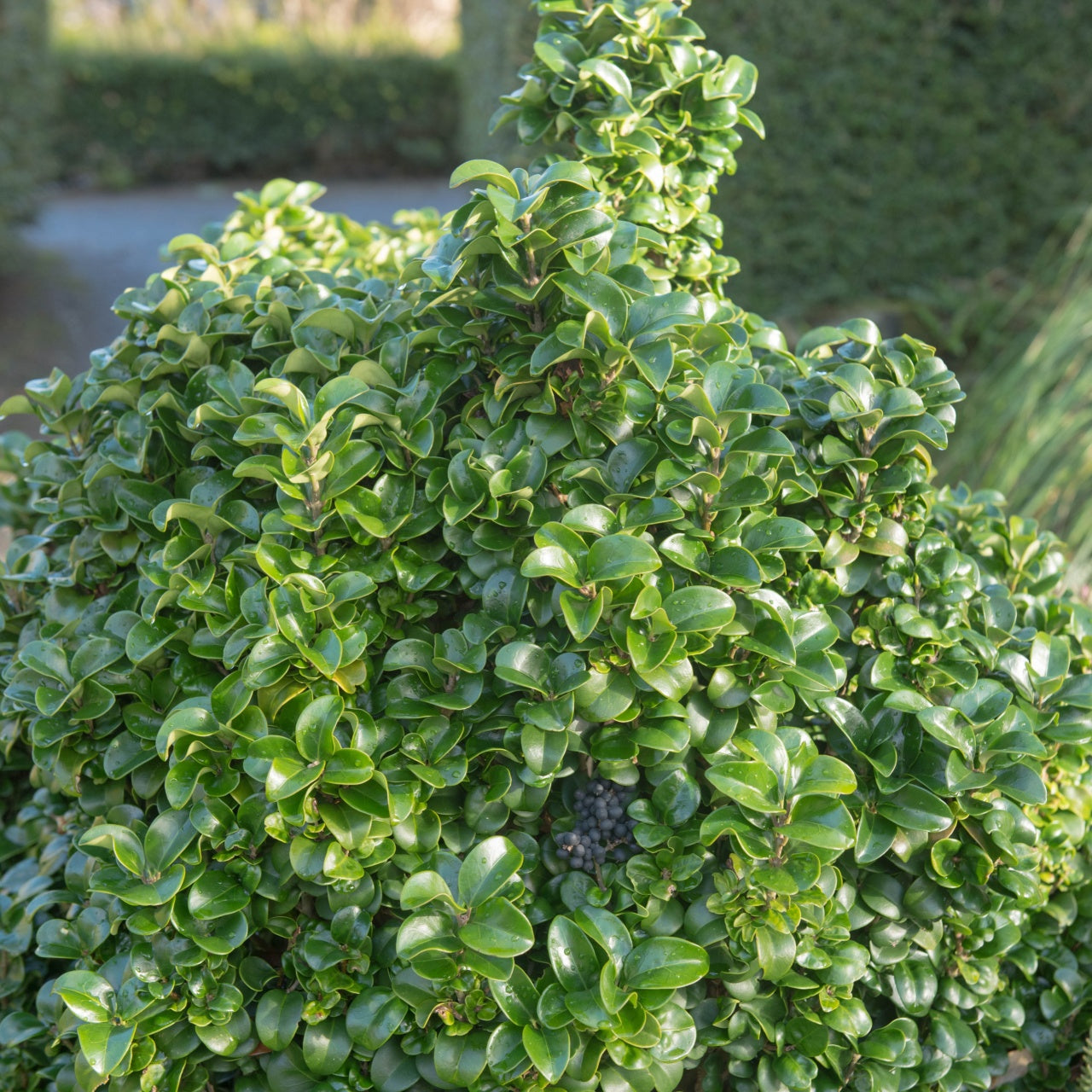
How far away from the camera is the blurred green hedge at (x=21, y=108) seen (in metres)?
6.80

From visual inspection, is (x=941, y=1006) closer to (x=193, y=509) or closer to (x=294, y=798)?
(x=294, y=798)

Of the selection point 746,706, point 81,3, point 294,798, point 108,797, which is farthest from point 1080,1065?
point 81,3

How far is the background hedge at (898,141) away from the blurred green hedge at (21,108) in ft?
12.2

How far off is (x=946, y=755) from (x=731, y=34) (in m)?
4.42

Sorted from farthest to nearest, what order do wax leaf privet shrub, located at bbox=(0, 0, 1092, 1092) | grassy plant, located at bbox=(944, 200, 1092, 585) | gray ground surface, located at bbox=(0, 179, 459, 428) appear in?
gray ground surface, located at bbox=(0, 179, 459, 428) → grassy plant, located at bbox=(944, 200, 1092, 585) → wax leaf privet shrub, located at bbox=(0, 0, 1092, 1092)

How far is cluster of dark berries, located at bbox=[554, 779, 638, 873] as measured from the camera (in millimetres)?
1356

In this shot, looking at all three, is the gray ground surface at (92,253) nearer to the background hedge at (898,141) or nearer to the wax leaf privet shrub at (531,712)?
the background hedge at (898,141)

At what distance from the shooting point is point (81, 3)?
1466 centimetres

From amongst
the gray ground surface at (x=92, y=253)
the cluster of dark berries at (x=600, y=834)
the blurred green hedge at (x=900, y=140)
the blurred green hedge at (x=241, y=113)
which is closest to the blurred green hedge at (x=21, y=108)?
the gray ground surface at (x=92, y=253)

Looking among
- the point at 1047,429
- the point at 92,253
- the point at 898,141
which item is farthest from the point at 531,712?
the point at 92,253

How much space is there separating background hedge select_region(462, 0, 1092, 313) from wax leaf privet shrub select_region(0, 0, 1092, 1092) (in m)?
3.82

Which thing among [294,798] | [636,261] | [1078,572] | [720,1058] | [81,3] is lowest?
[81,3]

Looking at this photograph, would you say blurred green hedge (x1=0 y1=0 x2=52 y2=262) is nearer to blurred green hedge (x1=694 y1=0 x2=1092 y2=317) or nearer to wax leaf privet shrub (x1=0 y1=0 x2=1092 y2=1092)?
blurred green hedge (x1=694 y1=0 x2=1092 y2=317)

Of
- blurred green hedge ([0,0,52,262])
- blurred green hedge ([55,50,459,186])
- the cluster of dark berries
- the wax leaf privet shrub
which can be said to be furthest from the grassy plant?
blurred green hedge ([55,50,459,186])
